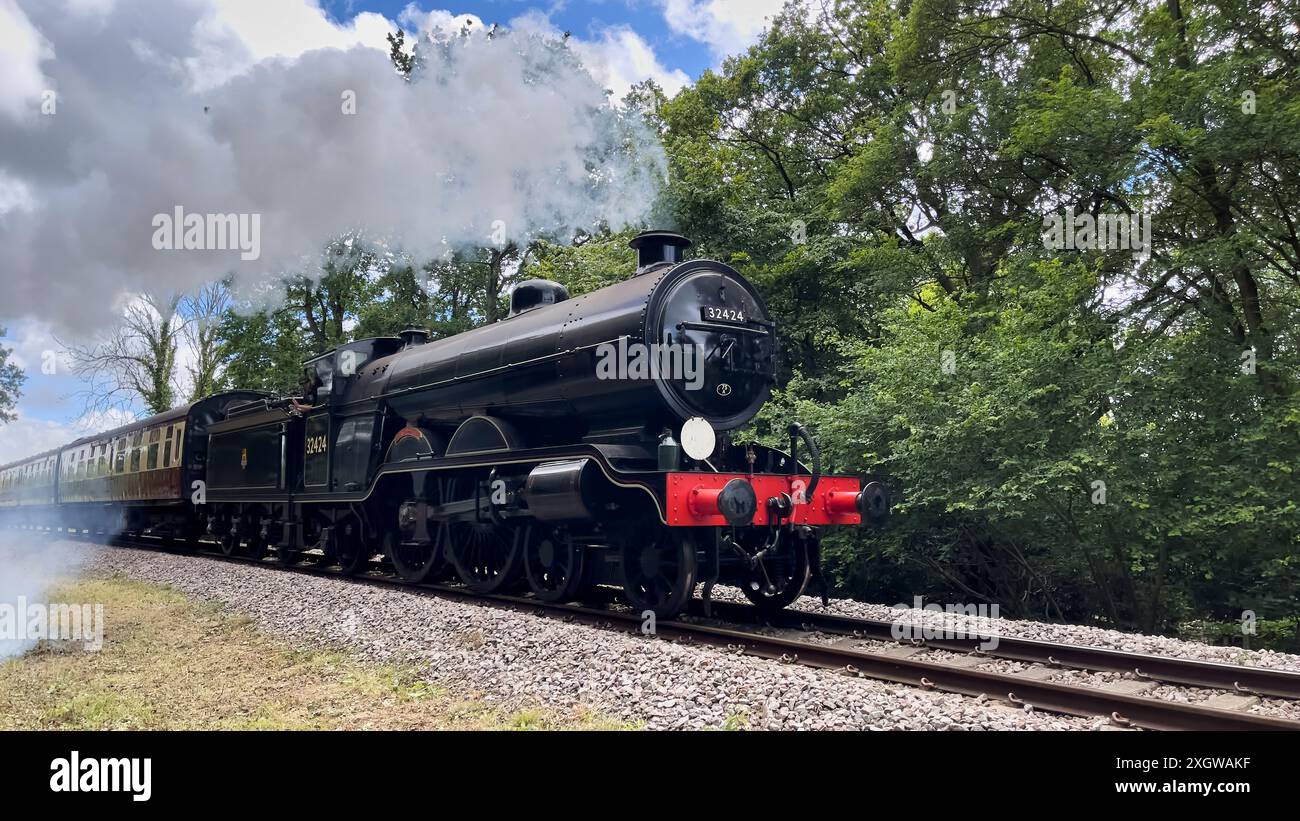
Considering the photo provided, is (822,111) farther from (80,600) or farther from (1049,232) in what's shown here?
(80,600)

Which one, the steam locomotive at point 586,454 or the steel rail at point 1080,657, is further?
the steam locomotive at point 586,454

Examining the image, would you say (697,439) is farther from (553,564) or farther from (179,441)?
(179,441)

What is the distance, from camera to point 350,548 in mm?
12766

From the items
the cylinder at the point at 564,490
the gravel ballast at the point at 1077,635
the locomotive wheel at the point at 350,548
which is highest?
the cylinder at the point at 564,490

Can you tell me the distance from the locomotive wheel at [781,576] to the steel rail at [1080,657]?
14 centimetres

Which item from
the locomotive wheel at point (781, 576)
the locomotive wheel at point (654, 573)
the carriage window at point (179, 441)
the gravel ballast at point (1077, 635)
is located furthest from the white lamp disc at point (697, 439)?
the carriage window at point (179, 441)

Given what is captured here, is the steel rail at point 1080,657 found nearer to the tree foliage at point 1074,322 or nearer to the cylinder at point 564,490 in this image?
the cylinder at point 564,490

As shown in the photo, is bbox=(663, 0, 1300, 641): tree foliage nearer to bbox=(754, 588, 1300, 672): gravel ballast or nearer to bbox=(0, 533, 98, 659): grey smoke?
bbox=(754, 588, 1300, 672): gravel ballast

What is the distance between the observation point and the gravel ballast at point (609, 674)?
4.78 m

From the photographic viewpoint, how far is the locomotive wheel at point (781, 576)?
27.7 feet

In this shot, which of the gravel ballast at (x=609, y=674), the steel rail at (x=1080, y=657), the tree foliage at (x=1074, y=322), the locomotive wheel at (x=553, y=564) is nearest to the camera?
the gravel ballast at (x=609, y=674)

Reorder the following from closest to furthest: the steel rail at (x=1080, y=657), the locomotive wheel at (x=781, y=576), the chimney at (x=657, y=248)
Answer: the steel rail at (x=1080, y=657), the locomotive wheel at (x=781, y=576), the chimney at (x=657, y=248)

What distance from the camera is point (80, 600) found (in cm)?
1061

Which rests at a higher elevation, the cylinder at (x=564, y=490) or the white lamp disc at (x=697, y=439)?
the white lamp disc at (x=697, y=439)
